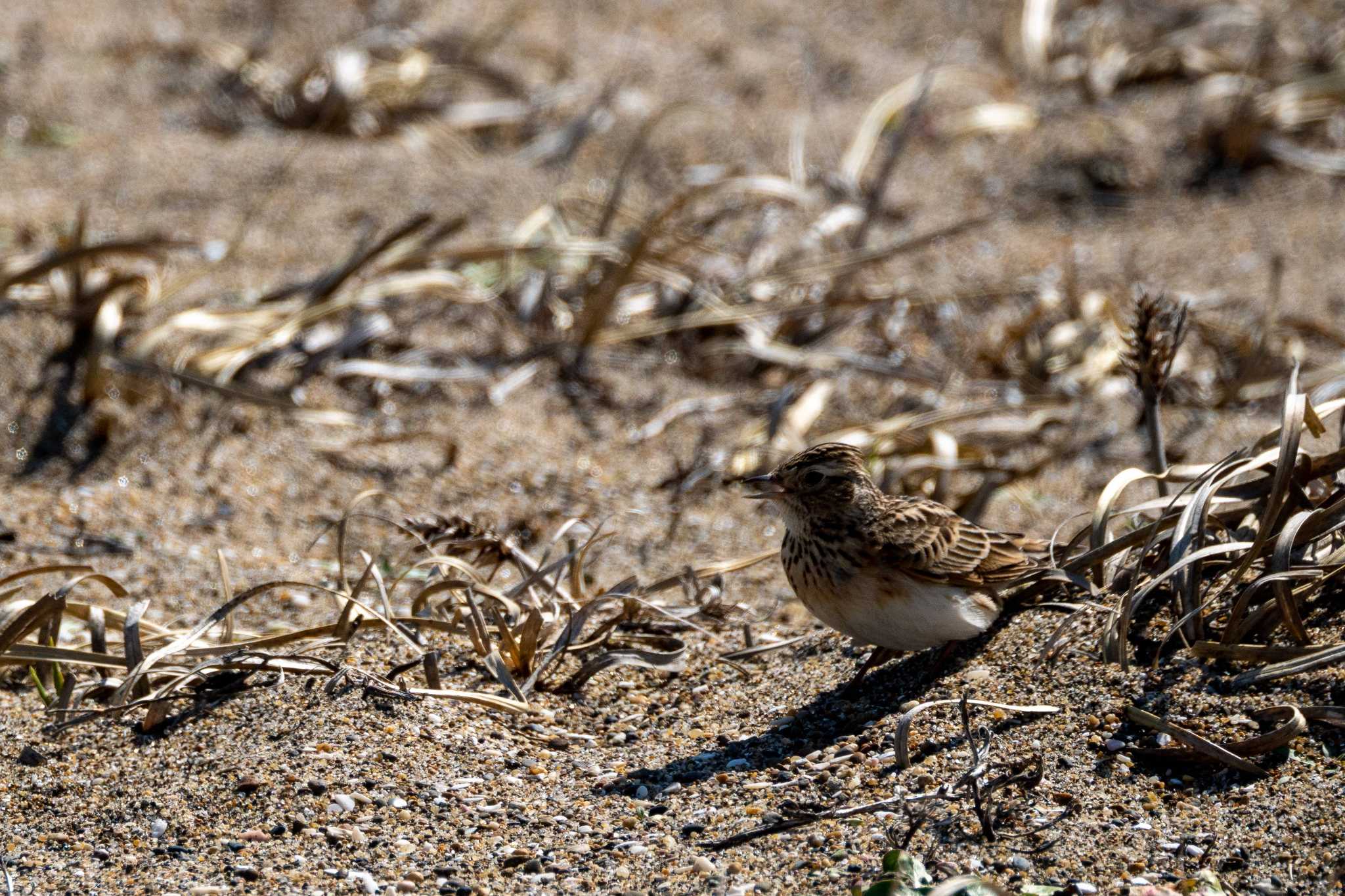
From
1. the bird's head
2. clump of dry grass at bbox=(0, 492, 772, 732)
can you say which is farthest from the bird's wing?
clump of dry grass at bbox=(0, 492, 772, 732)

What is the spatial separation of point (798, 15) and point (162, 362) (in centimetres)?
638

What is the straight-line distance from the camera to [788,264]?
7672 millimetres

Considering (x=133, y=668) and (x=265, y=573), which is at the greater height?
(x=133, y=668)

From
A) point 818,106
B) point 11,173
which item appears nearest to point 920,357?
point 818,106

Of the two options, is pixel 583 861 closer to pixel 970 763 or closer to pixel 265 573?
pixel 970 763

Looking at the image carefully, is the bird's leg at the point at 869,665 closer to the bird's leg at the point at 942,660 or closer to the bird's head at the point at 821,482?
the bird's leg at the point at 942,660

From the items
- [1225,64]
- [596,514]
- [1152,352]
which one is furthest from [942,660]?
[1225,64]

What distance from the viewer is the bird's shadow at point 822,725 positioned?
378 cm

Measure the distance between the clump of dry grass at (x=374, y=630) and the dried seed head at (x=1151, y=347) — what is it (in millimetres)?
1460

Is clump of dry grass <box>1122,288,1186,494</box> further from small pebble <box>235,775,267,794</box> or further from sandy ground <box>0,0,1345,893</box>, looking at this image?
small pebble <box>235,775,267,794</box>

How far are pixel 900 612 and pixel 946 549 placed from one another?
305 mm

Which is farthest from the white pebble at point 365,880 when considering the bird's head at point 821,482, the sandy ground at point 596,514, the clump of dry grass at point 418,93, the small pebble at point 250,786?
the clump of dry grass at point 418,93

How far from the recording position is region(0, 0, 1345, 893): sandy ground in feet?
11.1

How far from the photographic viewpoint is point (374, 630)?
14.5 feet
